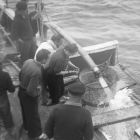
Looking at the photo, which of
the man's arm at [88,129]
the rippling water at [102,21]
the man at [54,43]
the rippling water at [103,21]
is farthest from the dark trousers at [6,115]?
the rippling water at [102,21]

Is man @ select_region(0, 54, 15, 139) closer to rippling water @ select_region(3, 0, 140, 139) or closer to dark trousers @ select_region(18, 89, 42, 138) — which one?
dark trousers @ select_region(18, 89, 42, 138)

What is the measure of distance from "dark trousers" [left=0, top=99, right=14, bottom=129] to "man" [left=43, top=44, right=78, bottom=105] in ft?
3.70

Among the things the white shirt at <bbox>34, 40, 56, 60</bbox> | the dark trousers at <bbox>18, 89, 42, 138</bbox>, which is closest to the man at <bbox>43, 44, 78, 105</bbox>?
the white shirt at <bbox>34, 40, 56, 60</bbox>

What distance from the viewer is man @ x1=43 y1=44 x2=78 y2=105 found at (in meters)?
6.90

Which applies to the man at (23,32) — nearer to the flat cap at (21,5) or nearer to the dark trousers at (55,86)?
the flat cap at (21,5)

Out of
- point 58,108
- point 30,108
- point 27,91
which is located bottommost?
point 30,108

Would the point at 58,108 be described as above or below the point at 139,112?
above

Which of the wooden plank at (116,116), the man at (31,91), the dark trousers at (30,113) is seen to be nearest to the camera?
the man at (31,91)

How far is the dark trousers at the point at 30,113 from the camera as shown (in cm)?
624

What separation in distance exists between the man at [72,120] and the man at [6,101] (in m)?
1.77

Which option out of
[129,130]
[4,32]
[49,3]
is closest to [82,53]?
[129,130]

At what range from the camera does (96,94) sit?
8102 millimetres

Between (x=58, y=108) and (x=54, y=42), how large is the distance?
11.3 feet

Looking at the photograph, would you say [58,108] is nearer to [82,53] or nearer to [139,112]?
[139,112]
